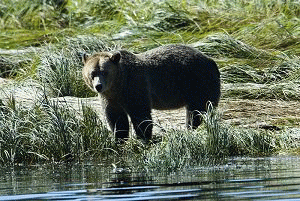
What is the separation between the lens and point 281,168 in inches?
337

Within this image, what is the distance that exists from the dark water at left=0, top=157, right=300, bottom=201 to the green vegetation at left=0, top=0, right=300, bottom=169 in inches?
17.7

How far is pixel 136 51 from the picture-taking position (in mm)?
15016

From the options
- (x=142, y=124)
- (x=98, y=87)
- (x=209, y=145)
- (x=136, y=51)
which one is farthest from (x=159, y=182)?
(x=136, y=51)

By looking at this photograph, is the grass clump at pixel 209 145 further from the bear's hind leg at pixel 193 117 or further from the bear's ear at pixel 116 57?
the bear's ear at pixel 116 57

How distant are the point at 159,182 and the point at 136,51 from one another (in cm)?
739

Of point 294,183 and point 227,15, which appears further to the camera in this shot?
point 227,15

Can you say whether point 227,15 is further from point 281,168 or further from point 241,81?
point 281,168

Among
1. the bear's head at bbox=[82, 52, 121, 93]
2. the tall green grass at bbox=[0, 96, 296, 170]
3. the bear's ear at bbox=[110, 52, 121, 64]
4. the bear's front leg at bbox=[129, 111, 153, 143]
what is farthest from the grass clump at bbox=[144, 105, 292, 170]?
the bear's ear at bbox=[110, 52, 121, 64]

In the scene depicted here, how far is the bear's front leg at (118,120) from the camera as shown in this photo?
1127 cm

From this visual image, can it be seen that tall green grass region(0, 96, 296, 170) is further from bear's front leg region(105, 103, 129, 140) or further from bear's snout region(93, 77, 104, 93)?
bear's front leg region(105, 103, 129, 140)

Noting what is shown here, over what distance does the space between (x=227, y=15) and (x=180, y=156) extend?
8.28 metres

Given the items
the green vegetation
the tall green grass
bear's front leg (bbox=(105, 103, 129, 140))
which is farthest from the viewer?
bear's front leg (bbox=(105, 103, 129, 140))

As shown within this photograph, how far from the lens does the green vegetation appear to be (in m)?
10.1

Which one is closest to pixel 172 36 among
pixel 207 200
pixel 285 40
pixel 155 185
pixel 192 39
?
pixel 192 39
